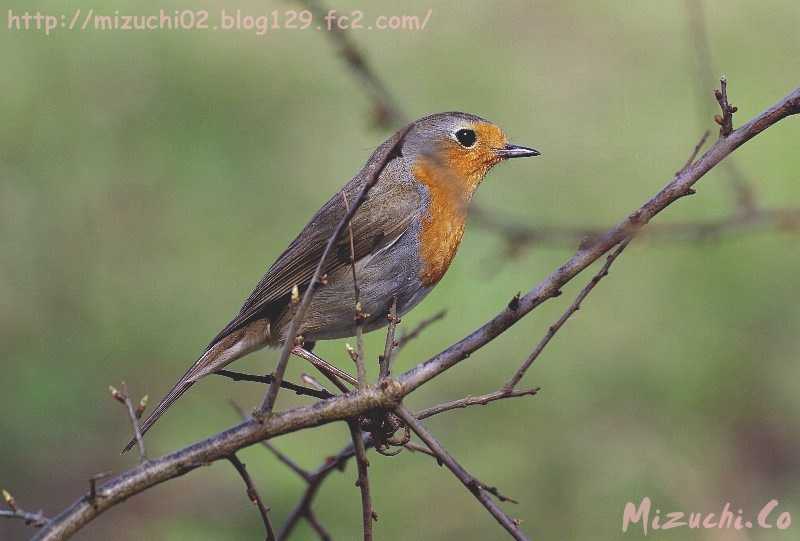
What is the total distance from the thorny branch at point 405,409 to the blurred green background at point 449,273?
1355 millimetres

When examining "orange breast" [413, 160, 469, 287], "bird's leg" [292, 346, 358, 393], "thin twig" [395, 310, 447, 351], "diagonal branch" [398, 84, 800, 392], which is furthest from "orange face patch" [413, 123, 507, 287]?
"diagonal branch" [398, 84, 800, 392]

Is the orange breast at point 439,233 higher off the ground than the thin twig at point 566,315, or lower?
higher

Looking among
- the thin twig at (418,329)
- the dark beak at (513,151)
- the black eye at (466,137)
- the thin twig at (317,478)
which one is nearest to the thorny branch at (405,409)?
the thin twig at (418,329)

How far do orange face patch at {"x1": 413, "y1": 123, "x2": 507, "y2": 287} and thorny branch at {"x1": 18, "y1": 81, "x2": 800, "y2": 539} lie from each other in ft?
2.95

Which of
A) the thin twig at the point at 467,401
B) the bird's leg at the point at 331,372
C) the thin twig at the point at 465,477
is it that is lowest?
the thin twig at the point at 465,477

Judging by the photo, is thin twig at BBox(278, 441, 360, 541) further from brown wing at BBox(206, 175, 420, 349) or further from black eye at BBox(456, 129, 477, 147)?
black eye at BBox(456, 129, 477, 147)

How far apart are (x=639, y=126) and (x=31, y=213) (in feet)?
12.9

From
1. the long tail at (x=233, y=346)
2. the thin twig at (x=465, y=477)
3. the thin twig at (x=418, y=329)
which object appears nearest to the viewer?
the thin twig at (x=465, y=477)

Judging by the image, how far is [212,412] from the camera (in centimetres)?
514

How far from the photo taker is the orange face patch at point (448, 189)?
10.5ft

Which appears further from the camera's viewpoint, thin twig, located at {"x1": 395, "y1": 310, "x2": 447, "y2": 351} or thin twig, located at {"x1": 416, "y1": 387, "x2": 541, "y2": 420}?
thin twig, located at {"x1": 395, "y1": 310, "x2": 447, "y2": 351}

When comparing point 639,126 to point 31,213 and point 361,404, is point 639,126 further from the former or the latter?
point 361,404

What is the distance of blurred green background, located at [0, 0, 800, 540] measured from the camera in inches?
180

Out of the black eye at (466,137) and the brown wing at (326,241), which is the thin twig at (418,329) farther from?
the black eye at (466,137)
